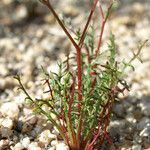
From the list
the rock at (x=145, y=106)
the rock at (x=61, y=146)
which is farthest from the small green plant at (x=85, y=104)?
the rock at (x=145, y=106)

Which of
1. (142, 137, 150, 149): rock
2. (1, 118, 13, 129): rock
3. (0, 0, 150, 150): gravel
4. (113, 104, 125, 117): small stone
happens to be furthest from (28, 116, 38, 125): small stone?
(142, 137, 150, 149): rock

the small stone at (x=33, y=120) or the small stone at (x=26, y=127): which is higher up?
the small stone at (x=33, y=120)

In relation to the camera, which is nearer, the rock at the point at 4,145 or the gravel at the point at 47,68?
the rock at the point at 4,145

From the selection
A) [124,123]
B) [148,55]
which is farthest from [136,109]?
[148,55]

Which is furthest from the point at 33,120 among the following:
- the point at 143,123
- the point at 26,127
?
the point at 143,123

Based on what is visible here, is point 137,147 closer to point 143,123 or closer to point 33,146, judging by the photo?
point 143,123

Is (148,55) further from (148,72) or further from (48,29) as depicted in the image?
(48,29)

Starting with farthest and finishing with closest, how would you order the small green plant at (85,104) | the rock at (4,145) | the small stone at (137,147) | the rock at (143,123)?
→ the rock at (143,123) → the small stone at (137,147) → the rock at (4,145) → the small green plant at (85,104)

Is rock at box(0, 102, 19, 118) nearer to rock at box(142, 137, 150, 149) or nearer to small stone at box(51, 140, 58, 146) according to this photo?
small stone at box(51, 140, 58, 146)

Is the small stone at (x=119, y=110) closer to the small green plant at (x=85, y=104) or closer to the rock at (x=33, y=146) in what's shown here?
the small green plant at (x=85, y=104)
